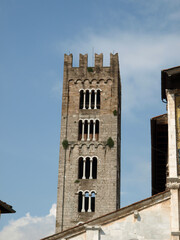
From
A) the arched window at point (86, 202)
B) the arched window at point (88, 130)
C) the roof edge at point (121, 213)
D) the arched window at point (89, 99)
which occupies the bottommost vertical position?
the roof edge at point (121, 213)

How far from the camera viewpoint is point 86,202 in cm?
5069

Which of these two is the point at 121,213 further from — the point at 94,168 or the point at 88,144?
the point at 88,144

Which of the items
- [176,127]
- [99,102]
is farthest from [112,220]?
[99,102]

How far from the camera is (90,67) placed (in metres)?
57.9

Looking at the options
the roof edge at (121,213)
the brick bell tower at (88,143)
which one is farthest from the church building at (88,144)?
the roof edge at (121,213)

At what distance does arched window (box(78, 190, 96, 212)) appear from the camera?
165 feet

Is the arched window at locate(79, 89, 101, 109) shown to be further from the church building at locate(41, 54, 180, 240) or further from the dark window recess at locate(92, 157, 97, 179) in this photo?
the dark window recess at locate(92, 157, 97, 179)

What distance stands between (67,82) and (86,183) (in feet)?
40.3

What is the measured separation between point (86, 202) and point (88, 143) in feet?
21.3

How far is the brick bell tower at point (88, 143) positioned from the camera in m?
50.3

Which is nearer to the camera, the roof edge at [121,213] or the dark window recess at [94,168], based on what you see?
the roof edge at [121,213]

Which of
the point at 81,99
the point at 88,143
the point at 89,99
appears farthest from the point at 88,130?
the point at 81,99

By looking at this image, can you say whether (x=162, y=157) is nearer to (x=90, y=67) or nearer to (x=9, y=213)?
(x=9, y=213)

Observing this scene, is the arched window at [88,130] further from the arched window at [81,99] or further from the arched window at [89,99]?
the arched window at [81,99]
